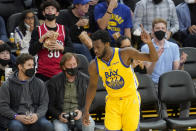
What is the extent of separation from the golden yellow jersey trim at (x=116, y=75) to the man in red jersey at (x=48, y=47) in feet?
4.68

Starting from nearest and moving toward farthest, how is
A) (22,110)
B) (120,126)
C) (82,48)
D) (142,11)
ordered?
(120,126), (22,110), (82,48), (142,11)

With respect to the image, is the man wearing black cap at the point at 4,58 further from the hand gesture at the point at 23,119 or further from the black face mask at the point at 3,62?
the hand gesture at the point at 23,119

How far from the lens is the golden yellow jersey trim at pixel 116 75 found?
4984 millimetres

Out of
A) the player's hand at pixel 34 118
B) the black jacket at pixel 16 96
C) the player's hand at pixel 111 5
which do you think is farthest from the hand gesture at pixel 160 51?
the player's hand at pixel 34 118

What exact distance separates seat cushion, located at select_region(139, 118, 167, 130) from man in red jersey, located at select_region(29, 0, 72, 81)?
1531 mm

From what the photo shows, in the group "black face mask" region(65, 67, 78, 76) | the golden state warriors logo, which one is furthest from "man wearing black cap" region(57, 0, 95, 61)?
the golden state warriors logo

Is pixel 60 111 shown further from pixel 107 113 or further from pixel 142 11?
pixel 142 11

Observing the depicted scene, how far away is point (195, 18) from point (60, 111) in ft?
12.4

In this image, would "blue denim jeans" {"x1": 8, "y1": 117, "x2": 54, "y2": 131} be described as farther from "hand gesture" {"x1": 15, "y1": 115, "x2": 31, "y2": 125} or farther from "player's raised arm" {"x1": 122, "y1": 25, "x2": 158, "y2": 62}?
"player's raised arm" {"x1": 122, "y1": 25, "x2": 158, "y2": 62}

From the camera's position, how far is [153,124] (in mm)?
5934

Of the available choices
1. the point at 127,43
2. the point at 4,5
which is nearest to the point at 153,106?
the point at 127,43

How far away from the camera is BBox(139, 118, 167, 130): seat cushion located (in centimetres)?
588

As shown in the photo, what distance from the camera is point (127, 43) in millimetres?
6707

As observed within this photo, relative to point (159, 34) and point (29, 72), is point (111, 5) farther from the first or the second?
point (29, 72)
